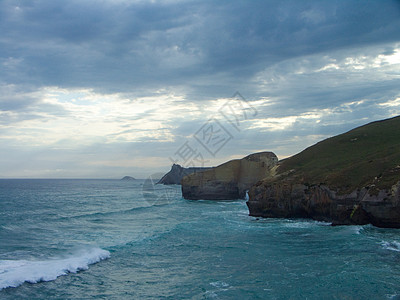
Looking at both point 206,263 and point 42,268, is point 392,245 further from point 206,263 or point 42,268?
point 42,268

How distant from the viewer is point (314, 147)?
2112 inches

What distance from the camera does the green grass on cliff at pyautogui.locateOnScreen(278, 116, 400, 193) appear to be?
1318 inches

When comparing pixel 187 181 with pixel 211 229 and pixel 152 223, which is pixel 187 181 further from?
pixel 211 229

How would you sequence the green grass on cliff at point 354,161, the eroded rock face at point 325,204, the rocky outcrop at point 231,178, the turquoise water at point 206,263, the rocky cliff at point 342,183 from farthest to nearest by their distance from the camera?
1. the rocky outcrop at point 231,178
2. the green grass on cliff at point 354,161
3. the rocky cliff at point 342,183
4. the eroded rock face at point 325,204
5. the turquoise water at point 206,263

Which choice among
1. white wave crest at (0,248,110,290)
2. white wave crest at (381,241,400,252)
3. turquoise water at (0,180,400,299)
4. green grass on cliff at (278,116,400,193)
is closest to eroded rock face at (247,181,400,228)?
green grass on cliff at (278,116,400,193)

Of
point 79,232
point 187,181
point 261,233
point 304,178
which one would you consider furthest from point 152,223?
point 187,181

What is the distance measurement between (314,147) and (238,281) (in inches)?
1630

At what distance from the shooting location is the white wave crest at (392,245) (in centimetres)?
2144

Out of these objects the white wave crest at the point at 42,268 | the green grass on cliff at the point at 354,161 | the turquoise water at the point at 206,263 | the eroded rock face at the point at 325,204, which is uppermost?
the green grass on cliff at the point at 354,161

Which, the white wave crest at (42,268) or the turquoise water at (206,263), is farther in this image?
the white wave crest at (42,268)

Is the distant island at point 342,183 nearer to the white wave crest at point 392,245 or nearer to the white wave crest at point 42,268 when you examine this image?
the white wave crest at point 392,245

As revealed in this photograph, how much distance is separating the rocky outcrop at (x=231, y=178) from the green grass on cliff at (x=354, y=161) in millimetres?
21968

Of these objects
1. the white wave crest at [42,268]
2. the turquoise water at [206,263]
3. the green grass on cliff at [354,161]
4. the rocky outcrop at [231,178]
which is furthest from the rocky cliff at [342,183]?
the white wave crest at [42,268]

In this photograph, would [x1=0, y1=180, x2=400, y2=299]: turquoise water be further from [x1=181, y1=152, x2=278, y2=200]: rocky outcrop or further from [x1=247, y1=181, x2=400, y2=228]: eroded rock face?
[x1=181, y1=152, x2=278, y2=200]: rocky outcrop
